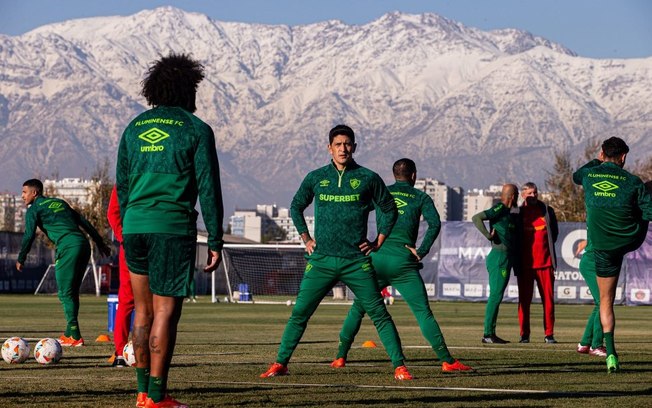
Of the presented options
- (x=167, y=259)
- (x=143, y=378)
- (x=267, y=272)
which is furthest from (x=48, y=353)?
(x=267, y=272)

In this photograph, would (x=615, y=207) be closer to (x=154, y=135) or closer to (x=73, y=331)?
(x=154, y=135)

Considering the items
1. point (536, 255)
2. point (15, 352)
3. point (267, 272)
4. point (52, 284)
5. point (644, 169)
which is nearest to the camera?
point (15, 352)

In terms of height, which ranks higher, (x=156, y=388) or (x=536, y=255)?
(x=536, y=255)

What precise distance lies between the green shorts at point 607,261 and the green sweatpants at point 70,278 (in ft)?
21.2

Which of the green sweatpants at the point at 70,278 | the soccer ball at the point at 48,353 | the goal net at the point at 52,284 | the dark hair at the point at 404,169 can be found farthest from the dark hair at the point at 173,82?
the goal net at the point at 52,284

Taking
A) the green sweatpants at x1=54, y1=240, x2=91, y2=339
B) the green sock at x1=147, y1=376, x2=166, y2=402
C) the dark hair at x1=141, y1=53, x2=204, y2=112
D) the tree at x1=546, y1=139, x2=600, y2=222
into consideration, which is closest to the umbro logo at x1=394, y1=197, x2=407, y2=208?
the green sweatpants at x1=54, y1=240, x2=91, y2=339

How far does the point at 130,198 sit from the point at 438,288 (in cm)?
3683

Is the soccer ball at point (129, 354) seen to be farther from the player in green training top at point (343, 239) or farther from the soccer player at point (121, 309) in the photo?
the player in green training top at point (343, 239)

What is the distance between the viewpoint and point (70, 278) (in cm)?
1744

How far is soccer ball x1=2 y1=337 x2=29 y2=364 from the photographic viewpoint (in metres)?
14.2

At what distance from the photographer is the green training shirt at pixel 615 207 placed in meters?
13.7

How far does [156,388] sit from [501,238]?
36.0 feet

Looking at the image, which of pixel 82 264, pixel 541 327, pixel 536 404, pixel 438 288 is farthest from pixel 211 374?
pixel 438 288

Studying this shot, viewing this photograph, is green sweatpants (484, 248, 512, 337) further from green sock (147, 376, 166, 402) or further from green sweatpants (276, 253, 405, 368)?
green sock (147, 376, 166, 402)
